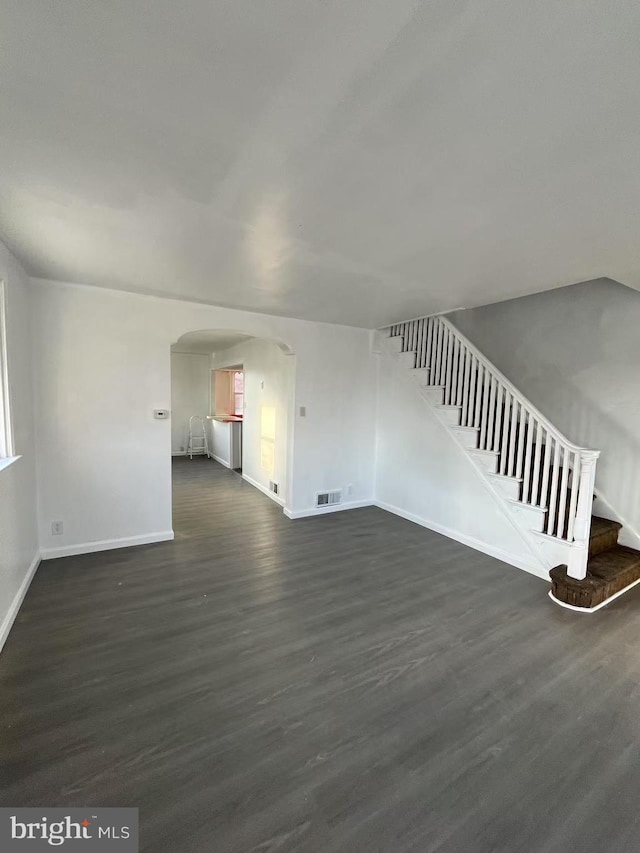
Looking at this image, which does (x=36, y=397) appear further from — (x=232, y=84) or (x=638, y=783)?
(x=638, y=783)

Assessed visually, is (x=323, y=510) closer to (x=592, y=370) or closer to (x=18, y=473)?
(x=18, y=473)

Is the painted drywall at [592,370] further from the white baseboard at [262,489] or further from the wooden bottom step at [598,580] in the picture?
the white baseboard at [262,489]

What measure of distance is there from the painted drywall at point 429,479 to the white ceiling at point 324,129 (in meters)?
2.28

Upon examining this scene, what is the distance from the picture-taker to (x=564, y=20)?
0.93 m

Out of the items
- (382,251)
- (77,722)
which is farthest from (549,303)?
(77,722)

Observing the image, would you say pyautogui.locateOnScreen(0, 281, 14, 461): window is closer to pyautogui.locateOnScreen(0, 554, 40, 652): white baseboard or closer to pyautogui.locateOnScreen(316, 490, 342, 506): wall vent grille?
pyautogui.locateOnScreen(0, 554, 40, 652): white baseboard

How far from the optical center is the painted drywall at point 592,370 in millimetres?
3668

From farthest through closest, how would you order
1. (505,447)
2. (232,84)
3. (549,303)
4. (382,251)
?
(549,303) → (505,447) → (382,251) → (232,84)

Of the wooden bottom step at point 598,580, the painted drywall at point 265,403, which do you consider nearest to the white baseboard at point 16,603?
the painted drywall at point 265,403

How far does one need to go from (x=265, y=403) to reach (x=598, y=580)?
455 cm

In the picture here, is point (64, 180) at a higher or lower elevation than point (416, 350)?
higher

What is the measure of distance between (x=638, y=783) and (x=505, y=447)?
2560 mm

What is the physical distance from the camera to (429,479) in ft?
14.9

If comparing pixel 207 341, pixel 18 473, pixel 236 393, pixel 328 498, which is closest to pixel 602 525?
pixel 328 498
